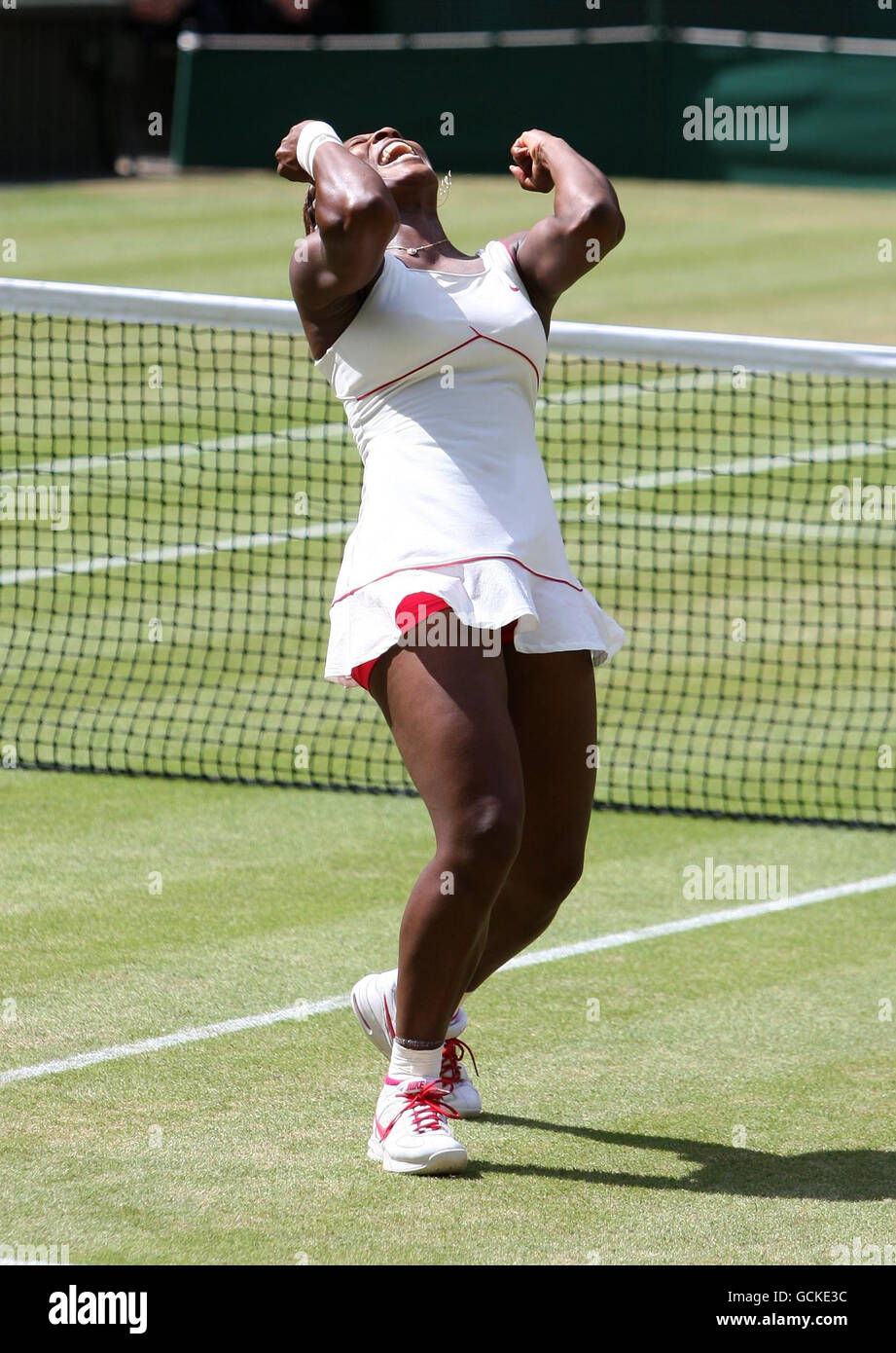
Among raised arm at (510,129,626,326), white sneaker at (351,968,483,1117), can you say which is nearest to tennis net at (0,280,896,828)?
raised arm at (510,129,626,326)

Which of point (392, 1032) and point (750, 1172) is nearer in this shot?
point (750, 1172)

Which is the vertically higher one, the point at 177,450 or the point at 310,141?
the point at 310,141

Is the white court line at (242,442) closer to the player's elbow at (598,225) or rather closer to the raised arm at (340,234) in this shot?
the player's elbow at (598,225)

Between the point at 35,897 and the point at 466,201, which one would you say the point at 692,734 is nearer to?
the point at 35,897

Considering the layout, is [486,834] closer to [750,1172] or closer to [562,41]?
[750,1172]

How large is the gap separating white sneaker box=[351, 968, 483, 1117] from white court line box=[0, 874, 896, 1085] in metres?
0.63

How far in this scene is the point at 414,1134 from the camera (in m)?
4.95

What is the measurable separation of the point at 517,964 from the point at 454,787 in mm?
1918

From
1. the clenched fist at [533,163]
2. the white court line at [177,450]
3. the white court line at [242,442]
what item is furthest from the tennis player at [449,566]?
the white court line at [177,450]

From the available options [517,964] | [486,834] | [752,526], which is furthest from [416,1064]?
[752,526]

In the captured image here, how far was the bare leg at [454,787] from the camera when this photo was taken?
476 centimetres
